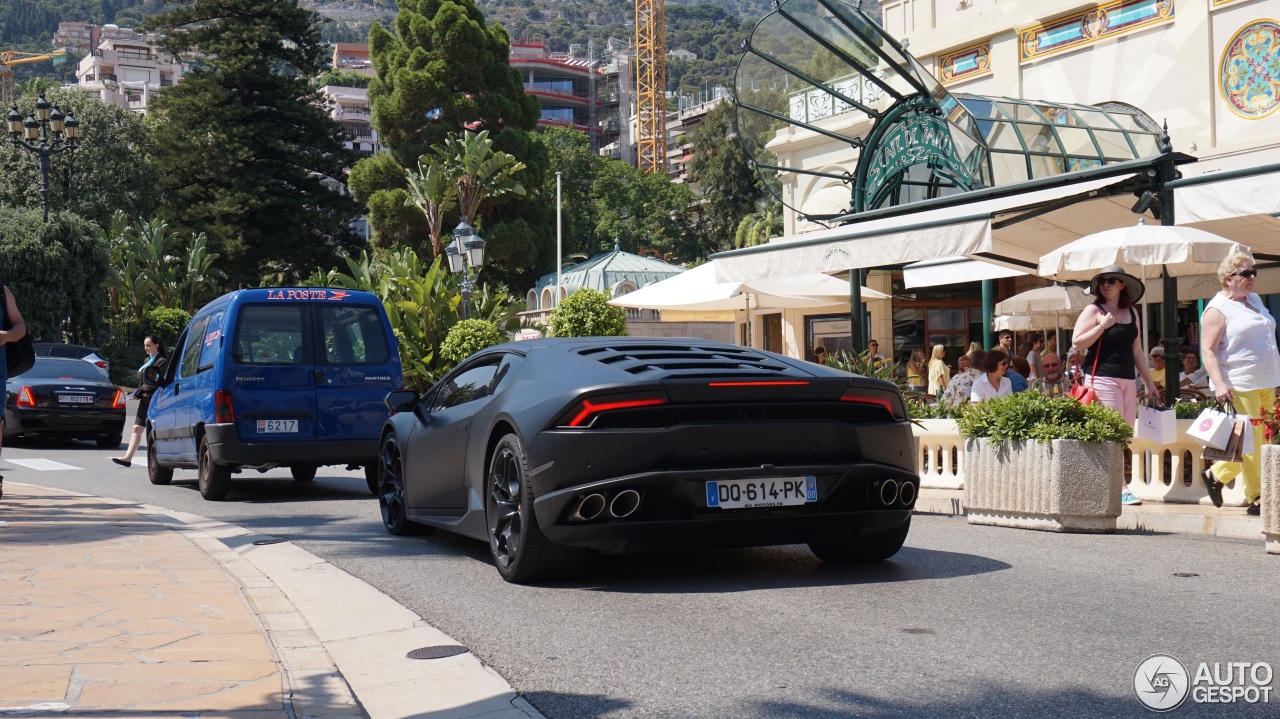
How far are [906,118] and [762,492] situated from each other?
13.7 m

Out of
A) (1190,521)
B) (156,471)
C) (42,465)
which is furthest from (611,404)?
(42,465)

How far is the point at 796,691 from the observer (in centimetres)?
422

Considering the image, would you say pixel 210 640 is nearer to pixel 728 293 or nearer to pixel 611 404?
pixel 611 404

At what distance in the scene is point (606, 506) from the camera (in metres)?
6.00

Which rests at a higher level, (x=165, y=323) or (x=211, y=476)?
(x=165, y=323)

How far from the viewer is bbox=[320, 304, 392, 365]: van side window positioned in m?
11.9

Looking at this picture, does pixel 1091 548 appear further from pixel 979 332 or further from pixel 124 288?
pixel 124 288

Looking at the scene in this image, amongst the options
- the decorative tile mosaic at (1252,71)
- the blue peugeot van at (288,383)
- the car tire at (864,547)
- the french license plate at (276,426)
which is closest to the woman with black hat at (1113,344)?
the car tire at (864,547)

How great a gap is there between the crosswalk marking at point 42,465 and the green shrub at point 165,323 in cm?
3021

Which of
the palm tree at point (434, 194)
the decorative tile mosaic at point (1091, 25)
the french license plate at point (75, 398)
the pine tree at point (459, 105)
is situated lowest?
the french license plate at point (75, 398)

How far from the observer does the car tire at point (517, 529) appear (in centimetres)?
627

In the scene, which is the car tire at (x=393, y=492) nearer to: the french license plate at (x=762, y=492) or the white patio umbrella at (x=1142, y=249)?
the french license plate at (x=762, y=492)

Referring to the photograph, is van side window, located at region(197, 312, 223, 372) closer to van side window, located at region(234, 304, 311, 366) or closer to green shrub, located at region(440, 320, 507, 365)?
van side window, located at region(234, 304, 311, 366)

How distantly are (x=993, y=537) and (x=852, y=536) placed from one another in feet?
7.19
